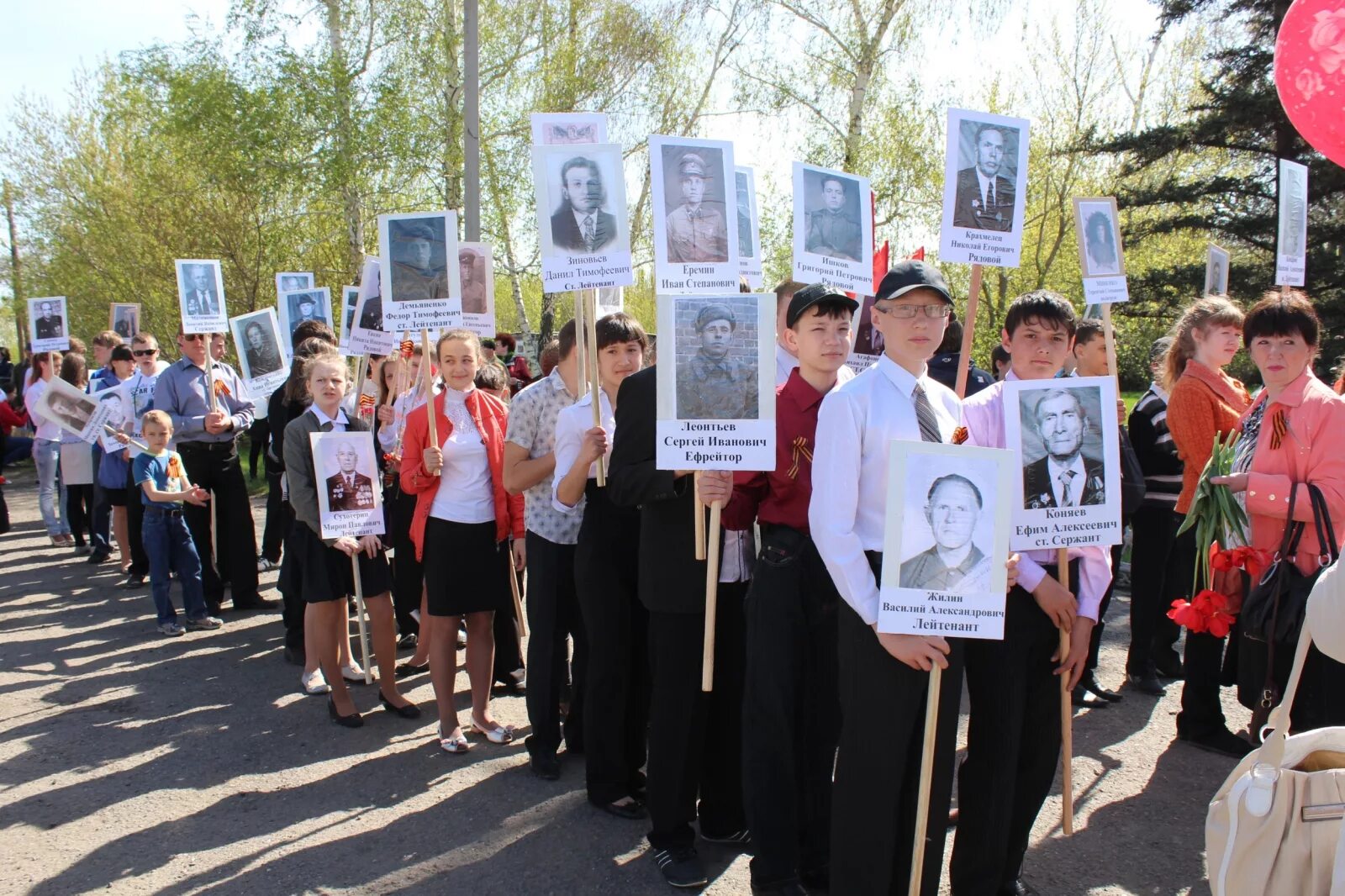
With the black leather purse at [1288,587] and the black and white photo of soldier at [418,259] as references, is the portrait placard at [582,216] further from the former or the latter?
the black leather purse at [1288,587]

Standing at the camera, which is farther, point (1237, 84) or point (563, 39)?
point (563, 39)

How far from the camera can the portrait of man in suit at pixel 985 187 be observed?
4289 mm

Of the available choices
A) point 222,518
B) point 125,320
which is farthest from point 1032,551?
point 125,320

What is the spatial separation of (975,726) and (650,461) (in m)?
1.55

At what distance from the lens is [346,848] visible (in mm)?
4297

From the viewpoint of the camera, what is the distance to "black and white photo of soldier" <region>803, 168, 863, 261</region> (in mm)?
4418

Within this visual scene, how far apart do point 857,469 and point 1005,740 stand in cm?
119

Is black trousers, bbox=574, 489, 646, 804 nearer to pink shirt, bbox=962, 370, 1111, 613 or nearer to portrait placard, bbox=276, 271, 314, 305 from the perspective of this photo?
pink shirt, bbox=962, 370, 1111, 613

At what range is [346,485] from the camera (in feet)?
18.8

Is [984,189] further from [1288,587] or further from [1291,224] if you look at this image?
[1291,224]

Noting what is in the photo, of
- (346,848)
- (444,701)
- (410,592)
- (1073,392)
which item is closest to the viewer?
(1073,392)

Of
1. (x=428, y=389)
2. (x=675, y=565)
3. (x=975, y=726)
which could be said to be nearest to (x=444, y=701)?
(x=428, y=389)

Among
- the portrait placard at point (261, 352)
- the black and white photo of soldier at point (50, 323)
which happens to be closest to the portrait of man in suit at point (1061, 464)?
the portrait placard at point (261, 352)

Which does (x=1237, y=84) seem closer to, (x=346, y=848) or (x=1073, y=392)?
(x=1073, y=392)
